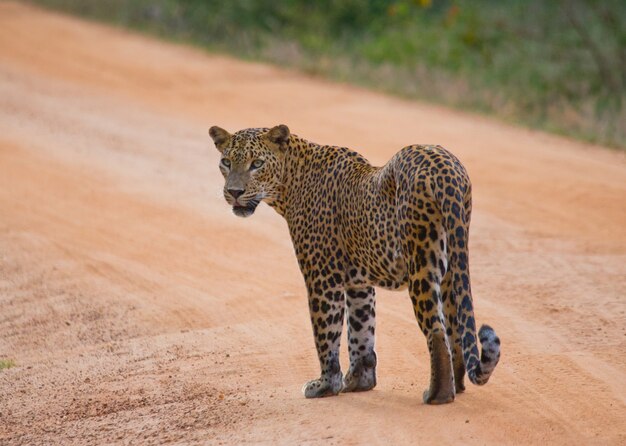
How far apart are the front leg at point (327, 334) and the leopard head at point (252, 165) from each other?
2.36 ft

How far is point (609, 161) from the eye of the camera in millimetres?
13789

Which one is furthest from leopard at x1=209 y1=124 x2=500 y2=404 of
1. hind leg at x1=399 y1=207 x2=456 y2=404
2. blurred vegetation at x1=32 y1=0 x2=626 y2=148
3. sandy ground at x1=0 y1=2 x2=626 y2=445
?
blurred vegetation at x1=32 y1=0 x2=626 y2=148

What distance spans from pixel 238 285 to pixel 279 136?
9.44ft

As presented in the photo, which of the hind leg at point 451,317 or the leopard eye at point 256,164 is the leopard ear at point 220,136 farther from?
the hind leg at point 451,317

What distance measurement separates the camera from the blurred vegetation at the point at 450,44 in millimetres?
17375

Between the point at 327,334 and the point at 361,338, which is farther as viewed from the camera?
the point at 361,338

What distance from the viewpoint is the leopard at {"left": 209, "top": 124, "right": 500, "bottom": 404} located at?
6.28 meters

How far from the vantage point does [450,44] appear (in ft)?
66.3

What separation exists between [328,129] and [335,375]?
870 cm

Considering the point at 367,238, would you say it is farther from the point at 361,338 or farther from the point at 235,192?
the point at 235,192

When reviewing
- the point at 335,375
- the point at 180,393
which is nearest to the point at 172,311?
the point at 180,393

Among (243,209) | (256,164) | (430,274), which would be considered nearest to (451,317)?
(430,274)

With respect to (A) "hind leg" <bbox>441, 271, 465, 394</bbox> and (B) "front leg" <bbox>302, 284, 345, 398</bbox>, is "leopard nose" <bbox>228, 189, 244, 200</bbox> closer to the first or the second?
(B) "front leg" <bbox>302, 284, 345, 398</bbox>

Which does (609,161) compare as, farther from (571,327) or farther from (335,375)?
(335,375)
